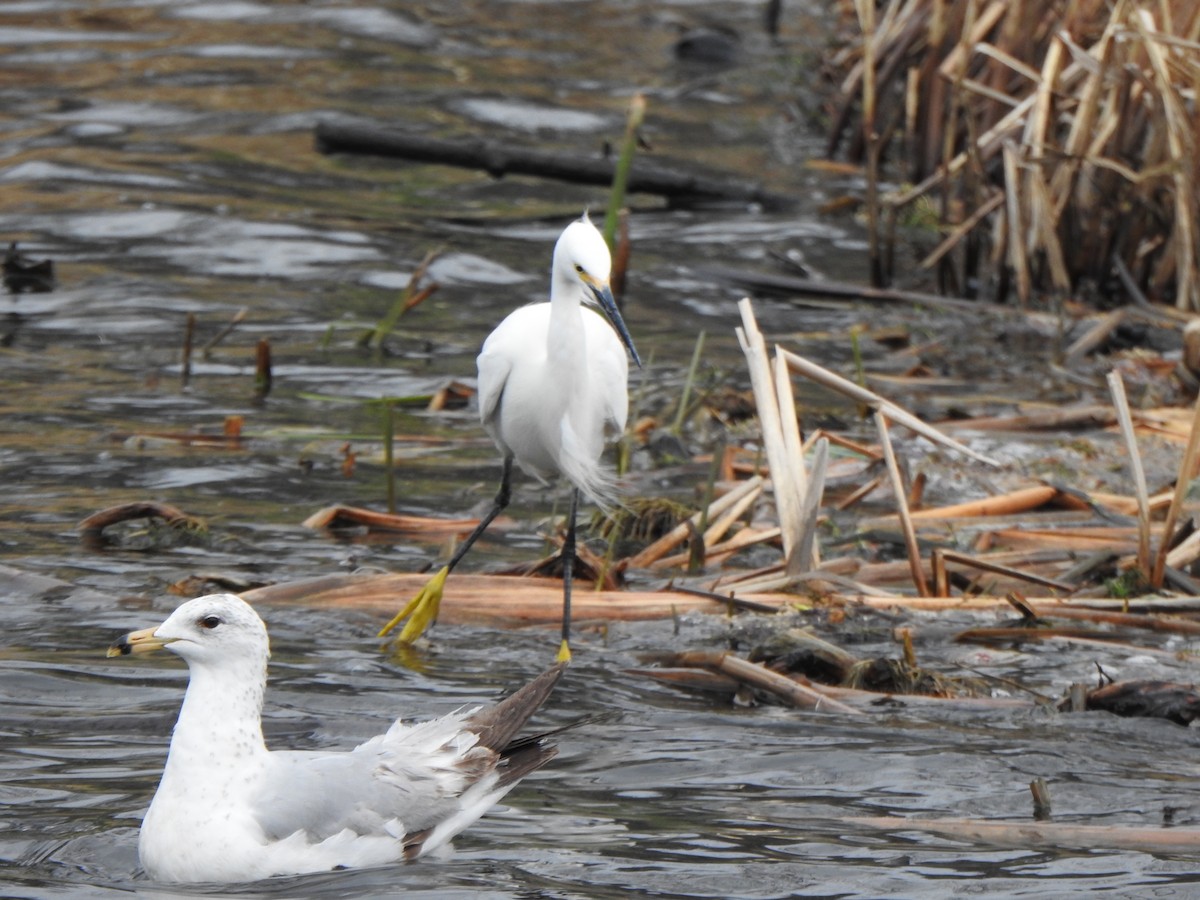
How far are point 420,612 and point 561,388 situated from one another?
938 millimetres

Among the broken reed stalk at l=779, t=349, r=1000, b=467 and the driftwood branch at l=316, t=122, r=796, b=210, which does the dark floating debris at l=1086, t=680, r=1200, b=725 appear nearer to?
the broken reed stalk at l=779, t=349, r=1000, b=467

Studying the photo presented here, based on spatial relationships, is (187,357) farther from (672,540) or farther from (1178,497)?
(1178,497)

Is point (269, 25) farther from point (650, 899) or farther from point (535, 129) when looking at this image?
point (650, 899)

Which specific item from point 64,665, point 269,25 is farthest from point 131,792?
point 269,25

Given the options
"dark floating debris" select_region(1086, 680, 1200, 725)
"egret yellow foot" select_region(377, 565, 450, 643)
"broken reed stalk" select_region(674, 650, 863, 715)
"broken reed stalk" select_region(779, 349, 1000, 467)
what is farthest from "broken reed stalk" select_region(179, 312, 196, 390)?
"dark floating debris" select_region(1086, 680, 1200, 725)

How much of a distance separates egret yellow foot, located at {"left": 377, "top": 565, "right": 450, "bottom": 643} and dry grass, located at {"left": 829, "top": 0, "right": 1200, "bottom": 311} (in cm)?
402

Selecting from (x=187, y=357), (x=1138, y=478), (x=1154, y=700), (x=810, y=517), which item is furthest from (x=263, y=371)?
(x=1154, y=700)

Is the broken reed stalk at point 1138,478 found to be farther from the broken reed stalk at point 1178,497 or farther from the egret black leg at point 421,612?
the egret black leg at point 421,612

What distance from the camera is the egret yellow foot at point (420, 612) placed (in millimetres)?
5684

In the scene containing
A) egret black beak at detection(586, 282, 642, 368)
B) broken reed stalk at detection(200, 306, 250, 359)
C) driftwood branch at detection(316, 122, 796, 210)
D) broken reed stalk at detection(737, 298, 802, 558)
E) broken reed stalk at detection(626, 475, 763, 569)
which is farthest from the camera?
driftwood branch at detection(316, 122, 796, 210)

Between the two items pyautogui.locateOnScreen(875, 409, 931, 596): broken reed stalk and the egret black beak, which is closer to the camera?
the egret black beak

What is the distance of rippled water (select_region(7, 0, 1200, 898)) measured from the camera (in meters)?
4.16

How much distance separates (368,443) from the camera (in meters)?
7.95

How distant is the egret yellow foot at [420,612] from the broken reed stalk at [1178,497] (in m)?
2.25
